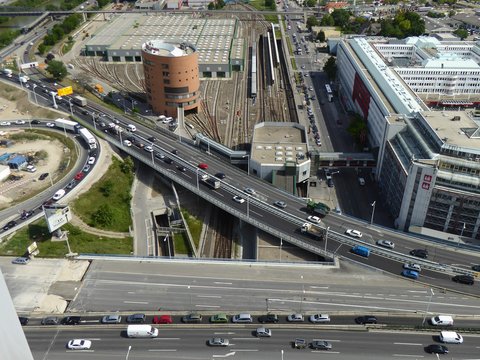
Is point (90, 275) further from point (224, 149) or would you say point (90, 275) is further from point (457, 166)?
point (457, 166)

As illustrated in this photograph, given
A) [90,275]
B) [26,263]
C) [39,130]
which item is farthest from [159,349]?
[39,130]

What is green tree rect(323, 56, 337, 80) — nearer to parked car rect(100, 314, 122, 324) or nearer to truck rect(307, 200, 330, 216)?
truck rect(307, 200, 330, 216)

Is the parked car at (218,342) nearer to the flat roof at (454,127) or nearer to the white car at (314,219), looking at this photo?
the white car at (314,219)

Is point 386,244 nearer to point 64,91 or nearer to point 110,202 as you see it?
point 110,202

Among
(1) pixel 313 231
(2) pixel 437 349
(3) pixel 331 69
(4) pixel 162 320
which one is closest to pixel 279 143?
(1) pixel 313 231

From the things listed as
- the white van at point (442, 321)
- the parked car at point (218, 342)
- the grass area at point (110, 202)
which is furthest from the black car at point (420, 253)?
the grass area at point (110, 202)
